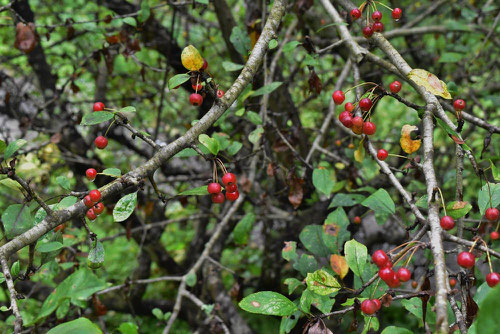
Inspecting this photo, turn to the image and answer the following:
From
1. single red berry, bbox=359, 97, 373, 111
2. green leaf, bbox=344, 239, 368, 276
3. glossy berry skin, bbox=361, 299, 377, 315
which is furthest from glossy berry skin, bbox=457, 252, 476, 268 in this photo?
single red berry, bbox=359, 97, 373, 111

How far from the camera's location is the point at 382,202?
1.31 m

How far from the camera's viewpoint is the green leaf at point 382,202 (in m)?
1.29

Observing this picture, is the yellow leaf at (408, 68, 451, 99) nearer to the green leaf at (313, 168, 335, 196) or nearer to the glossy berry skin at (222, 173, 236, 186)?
the glossy berry skin at (222, 173, 236, 186)

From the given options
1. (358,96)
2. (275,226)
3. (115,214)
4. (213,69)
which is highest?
(358,96)

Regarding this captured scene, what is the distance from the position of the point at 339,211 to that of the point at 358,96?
46 cm

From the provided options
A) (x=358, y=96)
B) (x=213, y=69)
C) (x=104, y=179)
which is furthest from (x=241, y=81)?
(x=213, y=69)

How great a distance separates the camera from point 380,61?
141 cm

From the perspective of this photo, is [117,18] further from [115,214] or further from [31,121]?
[115,214]

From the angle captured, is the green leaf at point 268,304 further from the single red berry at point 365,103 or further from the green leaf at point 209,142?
the single red berry at point 365,103

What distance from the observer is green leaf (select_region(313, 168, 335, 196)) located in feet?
5.65

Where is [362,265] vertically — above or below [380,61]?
below

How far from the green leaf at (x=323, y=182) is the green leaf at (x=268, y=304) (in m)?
0.66

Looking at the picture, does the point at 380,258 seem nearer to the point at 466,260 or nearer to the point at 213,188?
the point at 466,260

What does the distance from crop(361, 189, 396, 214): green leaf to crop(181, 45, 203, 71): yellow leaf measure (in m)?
0.70
